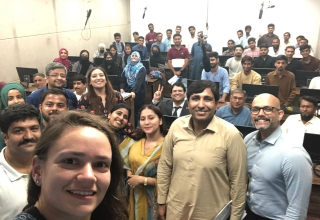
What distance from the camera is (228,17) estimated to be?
1045cm

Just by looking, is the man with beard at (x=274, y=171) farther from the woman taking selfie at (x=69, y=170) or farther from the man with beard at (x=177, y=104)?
the man with beard at (x=177, y=104)

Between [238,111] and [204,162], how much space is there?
1870 mm

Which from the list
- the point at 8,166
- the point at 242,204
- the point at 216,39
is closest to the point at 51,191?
the point at 8,166

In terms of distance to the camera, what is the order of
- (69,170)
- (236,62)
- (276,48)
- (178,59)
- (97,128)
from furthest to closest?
(276,48), (178,59), (236,62), (97,128), (69,170)

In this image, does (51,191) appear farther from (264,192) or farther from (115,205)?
(264,192)

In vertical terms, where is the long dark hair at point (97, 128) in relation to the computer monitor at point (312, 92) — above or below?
above

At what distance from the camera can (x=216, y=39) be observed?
10828mm

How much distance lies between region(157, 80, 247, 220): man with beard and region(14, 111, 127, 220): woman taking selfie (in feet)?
3.64

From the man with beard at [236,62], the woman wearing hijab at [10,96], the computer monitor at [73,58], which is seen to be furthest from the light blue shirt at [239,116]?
the computer monitor at [73,58]

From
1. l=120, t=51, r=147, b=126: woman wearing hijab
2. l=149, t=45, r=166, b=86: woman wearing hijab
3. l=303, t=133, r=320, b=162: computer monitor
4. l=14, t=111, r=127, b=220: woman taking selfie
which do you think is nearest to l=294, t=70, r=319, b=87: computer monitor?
l=303, t=133, r=320, b=162: computer monitor

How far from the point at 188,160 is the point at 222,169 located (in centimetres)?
23

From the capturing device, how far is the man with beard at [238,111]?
3455 millimetres

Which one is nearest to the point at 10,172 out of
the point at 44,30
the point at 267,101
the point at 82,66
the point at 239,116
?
the point at 267,101

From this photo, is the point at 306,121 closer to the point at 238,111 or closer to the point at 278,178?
the point at 238,111
